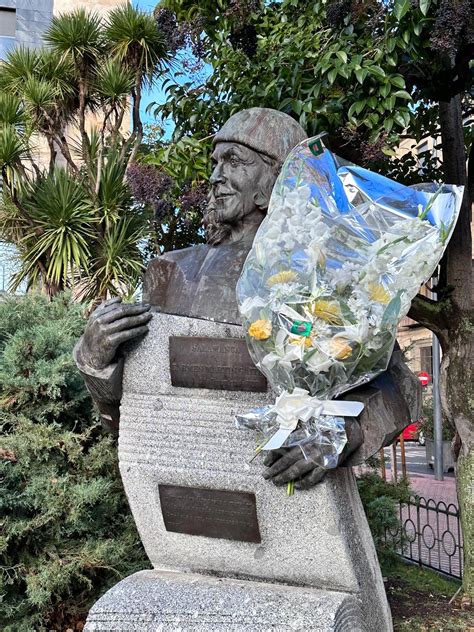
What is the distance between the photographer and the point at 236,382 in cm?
235

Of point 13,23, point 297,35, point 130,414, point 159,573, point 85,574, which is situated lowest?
point 85,574

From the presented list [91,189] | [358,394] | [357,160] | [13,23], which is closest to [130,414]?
[358,394]

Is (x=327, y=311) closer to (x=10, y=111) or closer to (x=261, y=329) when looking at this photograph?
(x=261, y=329)

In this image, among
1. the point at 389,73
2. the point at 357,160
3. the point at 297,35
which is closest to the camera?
the point at 389,73

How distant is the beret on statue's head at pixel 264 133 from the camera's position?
2.54m

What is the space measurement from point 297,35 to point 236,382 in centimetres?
254

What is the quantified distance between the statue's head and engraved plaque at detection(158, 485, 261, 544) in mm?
966

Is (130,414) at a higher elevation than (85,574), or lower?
higher

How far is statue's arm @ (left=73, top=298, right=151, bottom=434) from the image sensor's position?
2.36 metres

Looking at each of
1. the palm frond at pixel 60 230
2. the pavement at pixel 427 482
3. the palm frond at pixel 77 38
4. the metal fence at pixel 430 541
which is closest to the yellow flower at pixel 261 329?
the metal fence at pixel 430 541

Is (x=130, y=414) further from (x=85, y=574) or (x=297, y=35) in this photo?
(x=297, y=35)

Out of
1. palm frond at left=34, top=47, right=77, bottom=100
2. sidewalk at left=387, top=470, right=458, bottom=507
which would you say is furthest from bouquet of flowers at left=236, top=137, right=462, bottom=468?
palm frond at left=34, top=47, right=77, bottom=100

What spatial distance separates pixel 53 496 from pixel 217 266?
214 centimetres

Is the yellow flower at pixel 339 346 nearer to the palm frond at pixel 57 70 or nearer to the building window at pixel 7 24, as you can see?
the palm frond at pixel 57 70
